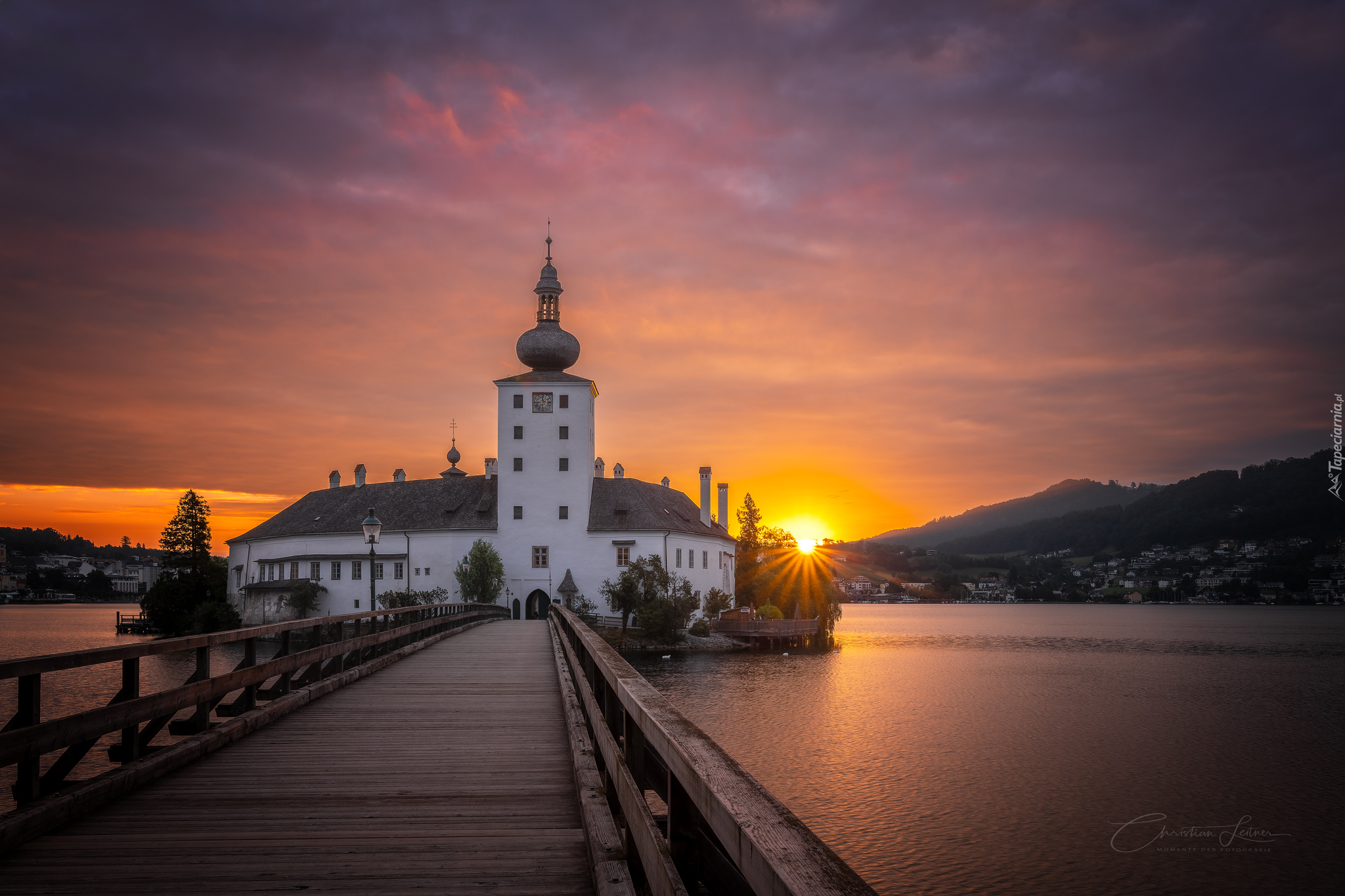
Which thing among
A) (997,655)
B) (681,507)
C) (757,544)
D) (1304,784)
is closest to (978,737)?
(1304,784)

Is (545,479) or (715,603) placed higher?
(545,479)

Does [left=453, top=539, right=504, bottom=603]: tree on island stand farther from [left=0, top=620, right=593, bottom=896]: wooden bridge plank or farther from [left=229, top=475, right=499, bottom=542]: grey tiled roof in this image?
[left=0, top=620, right=593, bottom=896]: wooden bridge plank

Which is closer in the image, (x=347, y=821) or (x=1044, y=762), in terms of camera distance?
(x=347, y=821)

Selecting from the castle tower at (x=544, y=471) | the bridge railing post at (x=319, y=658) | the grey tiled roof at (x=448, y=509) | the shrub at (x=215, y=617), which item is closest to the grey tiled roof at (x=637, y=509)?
the grey tiled roof at (x=448, y=509)

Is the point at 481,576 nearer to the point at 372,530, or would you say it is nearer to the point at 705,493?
the point at 705,493

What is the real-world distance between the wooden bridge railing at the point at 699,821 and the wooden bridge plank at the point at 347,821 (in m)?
0.56

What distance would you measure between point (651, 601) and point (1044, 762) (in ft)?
118

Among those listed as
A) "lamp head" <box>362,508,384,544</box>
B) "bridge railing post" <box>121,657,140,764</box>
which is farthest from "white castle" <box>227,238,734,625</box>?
"bridge railing post" <box>121,657,140,764</box>

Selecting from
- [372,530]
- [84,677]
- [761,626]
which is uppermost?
[372,530]

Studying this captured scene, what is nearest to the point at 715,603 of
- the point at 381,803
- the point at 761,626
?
the point at 761,626

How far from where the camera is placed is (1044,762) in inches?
1138

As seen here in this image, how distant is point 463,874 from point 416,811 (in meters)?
1.52

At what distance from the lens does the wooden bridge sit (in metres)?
3.50

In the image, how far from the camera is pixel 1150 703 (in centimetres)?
4159
